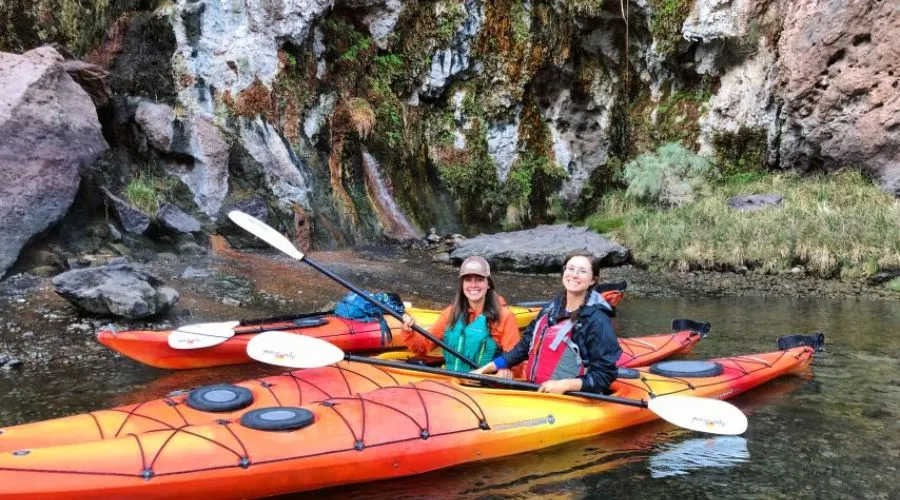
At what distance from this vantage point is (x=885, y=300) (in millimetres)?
7793

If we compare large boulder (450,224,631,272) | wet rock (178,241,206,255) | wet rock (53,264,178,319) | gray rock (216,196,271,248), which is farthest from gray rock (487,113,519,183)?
wet rock (53,264,178,319)

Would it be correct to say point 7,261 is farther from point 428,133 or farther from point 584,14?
point 584,14

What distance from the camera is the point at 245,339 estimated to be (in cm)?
509

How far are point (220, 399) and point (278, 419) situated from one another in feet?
1.69

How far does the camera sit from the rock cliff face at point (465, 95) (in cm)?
935

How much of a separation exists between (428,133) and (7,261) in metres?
7.60

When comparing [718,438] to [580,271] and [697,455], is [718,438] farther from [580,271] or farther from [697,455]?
[580,271]

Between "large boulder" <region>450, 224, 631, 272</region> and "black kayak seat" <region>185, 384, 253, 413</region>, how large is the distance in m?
6.14

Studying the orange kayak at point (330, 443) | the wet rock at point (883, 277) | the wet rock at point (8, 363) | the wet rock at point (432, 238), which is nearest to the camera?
the orange kayak at point (330, 443)

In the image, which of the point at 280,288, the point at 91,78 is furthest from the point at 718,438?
the point at 91,78

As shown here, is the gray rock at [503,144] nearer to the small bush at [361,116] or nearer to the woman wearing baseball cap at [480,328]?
the small bush at [361,116]

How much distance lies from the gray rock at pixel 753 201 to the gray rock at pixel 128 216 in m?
8.20

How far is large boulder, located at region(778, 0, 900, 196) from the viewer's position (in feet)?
34.2

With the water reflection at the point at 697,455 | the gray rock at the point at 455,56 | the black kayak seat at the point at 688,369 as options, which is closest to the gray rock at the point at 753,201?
the gray rock at the point at 455,56
